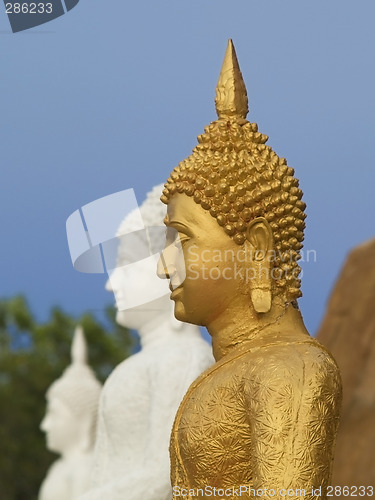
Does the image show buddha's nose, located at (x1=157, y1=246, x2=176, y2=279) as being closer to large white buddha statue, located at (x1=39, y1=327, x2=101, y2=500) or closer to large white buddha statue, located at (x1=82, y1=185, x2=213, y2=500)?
large white buddha statue, located at (x1=82, y1=185, x2=213, y2=500)

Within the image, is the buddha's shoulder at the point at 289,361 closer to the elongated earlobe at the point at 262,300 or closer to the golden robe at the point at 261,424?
the golden robe at the point at 261,424

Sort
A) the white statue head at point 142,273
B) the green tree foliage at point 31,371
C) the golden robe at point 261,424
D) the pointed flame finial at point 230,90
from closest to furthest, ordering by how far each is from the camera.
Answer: the golden robe at point 261,424 < the pointed flame finial at point 230,90 < the white statue head at point 142,273 < the green tree foliage at point 31,371

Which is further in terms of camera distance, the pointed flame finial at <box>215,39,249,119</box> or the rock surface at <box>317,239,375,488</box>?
the rock surface at <box>317,239,375,488</box>

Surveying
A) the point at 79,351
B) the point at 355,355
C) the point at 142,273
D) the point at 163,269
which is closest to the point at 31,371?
the point at 355,355

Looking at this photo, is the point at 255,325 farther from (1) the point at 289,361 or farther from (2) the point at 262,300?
(1) the point at 289,361

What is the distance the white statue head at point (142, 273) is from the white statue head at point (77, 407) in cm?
121

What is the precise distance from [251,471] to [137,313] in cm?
273

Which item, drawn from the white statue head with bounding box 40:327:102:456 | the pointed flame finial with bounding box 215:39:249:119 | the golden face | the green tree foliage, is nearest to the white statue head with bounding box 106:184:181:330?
the white statue head with bounding box 40:327:102:456

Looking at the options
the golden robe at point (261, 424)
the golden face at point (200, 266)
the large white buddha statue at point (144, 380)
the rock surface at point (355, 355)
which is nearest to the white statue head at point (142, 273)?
the large white buddha statue at point (144, 380)

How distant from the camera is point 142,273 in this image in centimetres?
749

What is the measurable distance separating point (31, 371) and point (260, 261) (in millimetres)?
15328

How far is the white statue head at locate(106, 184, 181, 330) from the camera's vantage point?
7.30 meters

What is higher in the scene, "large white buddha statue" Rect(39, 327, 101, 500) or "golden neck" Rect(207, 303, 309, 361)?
"golden neck" Rect(207, 303, 309, 361)

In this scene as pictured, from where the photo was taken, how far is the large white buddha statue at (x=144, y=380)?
691 centimetres
